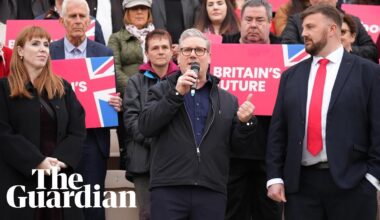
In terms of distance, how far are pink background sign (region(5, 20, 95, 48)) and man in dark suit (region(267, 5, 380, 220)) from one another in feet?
9.85

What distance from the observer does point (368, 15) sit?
10258mm

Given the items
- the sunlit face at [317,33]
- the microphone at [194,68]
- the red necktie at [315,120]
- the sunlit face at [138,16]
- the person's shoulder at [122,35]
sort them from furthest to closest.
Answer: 1. the sunlit face at [138,16]
2. the person's shoulder at [122,35]
3. the sunlit face at [317,33]
4. the red necktie at [315,120]
5. the microphone at [194,68]

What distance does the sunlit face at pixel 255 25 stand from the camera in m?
8.66

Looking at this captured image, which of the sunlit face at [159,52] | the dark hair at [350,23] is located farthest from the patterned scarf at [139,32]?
the dark hair at [350,23]

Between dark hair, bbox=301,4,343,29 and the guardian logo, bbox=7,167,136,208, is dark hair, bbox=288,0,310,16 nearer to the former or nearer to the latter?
dark hair, bbox=301,4,343,29

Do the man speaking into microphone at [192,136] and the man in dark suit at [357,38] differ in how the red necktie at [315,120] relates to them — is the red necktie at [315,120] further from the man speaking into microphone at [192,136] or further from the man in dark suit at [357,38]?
the man in dark suit at [357,38]

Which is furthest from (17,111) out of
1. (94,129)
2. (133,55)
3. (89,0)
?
(89,0)

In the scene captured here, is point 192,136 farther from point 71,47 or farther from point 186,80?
point 71,47

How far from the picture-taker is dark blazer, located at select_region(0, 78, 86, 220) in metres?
7.60

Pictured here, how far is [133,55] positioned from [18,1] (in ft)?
7.53

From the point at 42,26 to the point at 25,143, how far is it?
2.32m

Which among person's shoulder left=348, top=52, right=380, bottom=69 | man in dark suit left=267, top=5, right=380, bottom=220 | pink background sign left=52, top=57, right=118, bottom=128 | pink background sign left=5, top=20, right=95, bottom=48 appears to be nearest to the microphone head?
man in dark suit left=267, top=5, right=380, bottom=220

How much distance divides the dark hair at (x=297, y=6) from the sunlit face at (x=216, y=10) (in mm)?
708

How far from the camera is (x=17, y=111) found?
25.3ft
